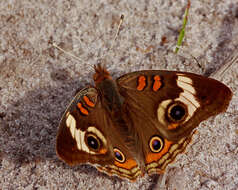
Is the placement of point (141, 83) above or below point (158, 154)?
above

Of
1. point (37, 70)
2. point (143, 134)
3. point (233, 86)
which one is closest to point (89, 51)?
point (37, 70)

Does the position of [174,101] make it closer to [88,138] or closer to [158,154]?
[158,154]

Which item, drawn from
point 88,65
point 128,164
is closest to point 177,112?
point 128,164

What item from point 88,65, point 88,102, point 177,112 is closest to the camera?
point 177,112

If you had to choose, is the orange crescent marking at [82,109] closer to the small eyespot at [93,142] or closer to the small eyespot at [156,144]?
the small eyespot at [93,142]

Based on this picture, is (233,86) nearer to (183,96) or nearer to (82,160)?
(183,96)

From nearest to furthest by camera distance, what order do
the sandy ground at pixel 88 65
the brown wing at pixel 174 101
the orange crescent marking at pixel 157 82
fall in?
the brown wing at pixel 174 101 < the orange crescent marking at pixel 157 82 < the sandy ground at pixel 88 65

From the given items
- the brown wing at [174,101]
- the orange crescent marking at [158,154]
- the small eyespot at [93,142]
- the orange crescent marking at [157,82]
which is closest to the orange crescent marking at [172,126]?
the brown wing at [174,101]
